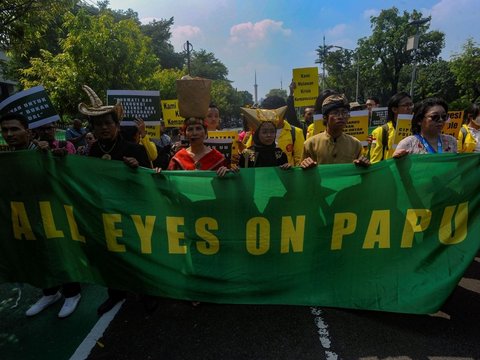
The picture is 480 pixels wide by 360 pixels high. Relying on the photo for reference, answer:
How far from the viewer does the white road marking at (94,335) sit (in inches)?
109

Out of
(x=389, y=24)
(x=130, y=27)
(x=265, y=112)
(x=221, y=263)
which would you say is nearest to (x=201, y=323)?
(x=221, y=263)

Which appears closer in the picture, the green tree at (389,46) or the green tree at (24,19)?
the green tree at (24,19)

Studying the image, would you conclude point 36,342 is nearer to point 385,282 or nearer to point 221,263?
point 221,263

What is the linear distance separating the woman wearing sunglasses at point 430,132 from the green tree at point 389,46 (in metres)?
47.6

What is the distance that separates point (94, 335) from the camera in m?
3.02

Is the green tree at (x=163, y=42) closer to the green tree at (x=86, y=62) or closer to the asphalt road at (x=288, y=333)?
the green tree at (x=86, y=62)

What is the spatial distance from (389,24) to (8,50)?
51226mm

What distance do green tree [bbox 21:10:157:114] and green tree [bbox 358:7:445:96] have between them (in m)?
40.3

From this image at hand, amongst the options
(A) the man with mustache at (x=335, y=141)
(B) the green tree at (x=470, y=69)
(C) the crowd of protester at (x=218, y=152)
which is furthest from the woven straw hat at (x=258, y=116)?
(B) the green tree at (x=470, y=69)

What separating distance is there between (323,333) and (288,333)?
0.29 metres

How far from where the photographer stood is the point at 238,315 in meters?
3.27

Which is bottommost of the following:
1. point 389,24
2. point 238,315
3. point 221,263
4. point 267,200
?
point 238,315

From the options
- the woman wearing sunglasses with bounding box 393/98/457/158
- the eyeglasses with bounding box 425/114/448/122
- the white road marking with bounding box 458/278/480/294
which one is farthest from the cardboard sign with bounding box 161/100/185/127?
the white road marking with bounding box 458/278/480/294

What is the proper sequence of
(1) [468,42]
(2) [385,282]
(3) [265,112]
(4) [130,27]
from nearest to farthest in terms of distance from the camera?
(2) [385,282], (3) [265,112], (4) [130,27], (1) [468,42]
